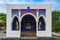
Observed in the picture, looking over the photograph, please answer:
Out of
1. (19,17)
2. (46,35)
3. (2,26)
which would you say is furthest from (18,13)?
(2,26)

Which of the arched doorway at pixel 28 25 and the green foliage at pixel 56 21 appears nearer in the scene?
the arched doorway at pixel 28 25

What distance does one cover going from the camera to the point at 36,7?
1848cm

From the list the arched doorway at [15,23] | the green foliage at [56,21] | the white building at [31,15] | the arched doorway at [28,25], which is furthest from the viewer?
the green foliage at [56,21]

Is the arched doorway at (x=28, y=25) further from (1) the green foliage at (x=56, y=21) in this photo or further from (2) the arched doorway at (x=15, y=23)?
(1) the green foliage at (x=56, y=21)

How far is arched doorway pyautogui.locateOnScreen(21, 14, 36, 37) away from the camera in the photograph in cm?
2003

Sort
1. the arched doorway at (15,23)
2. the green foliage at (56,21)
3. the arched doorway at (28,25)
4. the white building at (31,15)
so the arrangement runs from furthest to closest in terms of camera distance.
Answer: the green foliage at (56,21) → the arched doorway at (28,25) → the arched doorway at (15,23) → the white building at (31,15)

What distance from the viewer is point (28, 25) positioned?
66.8ft

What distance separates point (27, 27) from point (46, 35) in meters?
3.13

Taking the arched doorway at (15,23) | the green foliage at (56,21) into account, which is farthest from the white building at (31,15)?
the green foliage at (56,21)

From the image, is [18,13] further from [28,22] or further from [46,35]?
[46,35]

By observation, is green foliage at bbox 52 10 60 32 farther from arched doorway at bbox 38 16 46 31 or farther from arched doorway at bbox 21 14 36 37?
arched doorway at bbox 38 16 46 31

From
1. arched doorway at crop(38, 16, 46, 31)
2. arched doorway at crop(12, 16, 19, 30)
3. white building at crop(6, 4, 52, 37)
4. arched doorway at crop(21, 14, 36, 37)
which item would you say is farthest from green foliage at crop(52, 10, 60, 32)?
arched doorway at crop(12, 16, 19, 30)

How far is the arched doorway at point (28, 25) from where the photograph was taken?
20034 mm

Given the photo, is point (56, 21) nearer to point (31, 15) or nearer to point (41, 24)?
point (41, 24)
